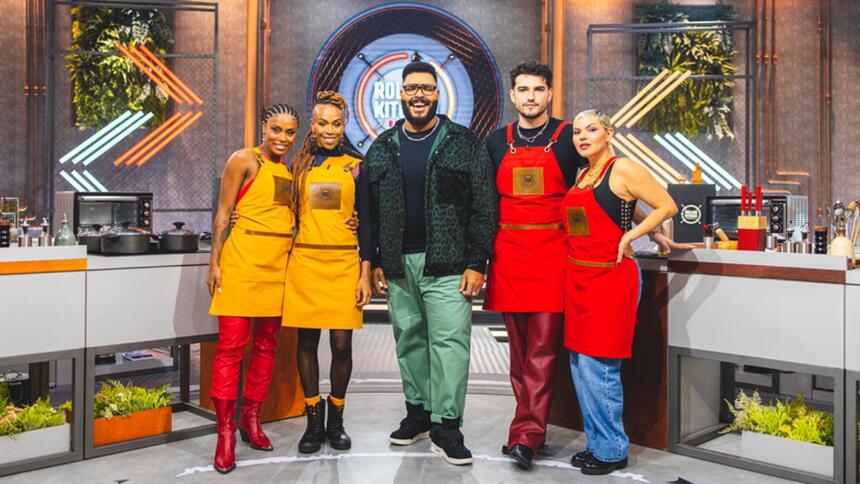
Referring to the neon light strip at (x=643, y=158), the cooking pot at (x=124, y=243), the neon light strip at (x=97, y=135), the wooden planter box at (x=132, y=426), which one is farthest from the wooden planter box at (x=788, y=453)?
the neon light strip at (x=97, y=135)

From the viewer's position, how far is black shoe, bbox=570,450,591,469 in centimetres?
303

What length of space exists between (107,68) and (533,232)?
17.8ft

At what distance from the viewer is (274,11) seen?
7.50 meters

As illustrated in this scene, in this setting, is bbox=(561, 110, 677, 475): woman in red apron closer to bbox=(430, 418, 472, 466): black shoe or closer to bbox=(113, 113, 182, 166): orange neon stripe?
bbox=(430, 418, 472, 466): black shoe

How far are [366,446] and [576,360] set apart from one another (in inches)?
40.4

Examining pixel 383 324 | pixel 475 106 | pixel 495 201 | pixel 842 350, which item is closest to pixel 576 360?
pixel 495 201

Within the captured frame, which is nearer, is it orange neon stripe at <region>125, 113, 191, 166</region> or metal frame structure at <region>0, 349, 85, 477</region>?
metal frame structure at <region>0, 349, 85, 477</region>

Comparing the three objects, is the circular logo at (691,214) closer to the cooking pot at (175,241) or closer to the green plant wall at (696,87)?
the cooking pot at (175,241)

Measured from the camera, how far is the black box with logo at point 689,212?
363 centimetres

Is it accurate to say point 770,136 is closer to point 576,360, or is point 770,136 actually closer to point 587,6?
point 587,6

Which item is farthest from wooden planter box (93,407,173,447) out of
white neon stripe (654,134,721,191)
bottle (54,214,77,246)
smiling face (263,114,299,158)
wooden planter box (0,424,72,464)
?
white neon stripe (654,134,721,191)

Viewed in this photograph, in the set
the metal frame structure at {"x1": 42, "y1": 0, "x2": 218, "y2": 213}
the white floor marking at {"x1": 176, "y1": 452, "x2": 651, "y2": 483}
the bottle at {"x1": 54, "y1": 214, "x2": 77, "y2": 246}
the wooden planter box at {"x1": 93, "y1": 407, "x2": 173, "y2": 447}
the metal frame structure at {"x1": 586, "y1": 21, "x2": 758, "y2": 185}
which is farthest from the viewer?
the metal frame structure at {"x1": 586, "y1": 21, "x2": 758, "y2": 185}

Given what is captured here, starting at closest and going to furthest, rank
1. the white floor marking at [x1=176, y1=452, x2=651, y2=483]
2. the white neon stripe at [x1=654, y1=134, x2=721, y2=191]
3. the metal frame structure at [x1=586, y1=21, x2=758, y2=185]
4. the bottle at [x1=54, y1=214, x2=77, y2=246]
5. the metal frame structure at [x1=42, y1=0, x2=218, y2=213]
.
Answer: the white floor marking at [x1=176, y1=452, x2=651, y2=483], the bottle at [x1=54, y1=214, x2=77, y2=246], the metal frame structure at [x1=42, y1=0, x2=218, y2=213], the metal frame structure at [x1=586, y1=21, x2=758, y2=185], the white neon stripe at [x1=654, y1=134, x2=721, y2=191]

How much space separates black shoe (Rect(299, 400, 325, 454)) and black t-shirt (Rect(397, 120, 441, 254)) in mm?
816
